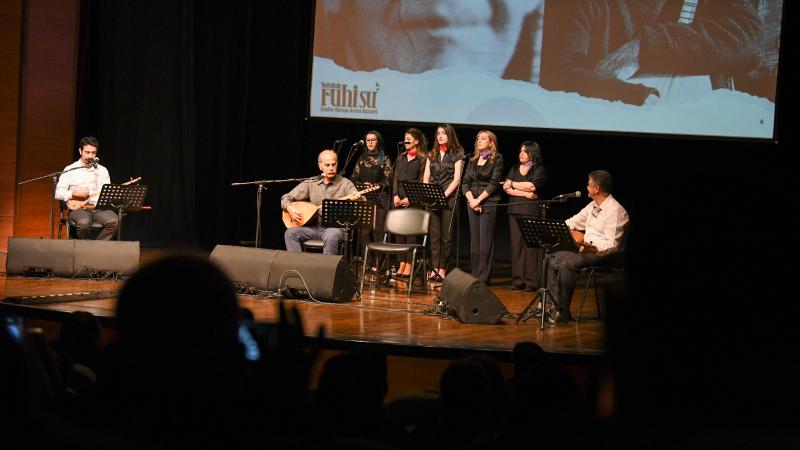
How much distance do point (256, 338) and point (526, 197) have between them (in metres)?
7.52

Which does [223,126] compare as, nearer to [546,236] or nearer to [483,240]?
[483,240]

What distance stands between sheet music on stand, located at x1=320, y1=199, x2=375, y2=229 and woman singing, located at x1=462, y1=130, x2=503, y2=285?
5.05ft

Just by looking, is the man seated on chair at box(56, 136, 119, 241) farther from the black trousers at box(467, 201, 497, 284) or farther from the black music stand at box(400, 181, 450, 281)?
the black trousers at box(467, 201, 497, 284)

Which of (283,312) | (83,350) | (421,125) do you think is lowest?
(83,350)

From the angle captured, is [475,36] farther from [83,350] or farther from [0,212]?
[83,350]

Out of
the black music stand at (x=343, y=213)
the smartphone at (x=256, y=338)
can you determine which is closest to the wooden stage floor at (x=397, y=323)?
the black music stand at (x=343, y=213)

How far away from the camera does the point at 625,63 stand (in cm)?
914

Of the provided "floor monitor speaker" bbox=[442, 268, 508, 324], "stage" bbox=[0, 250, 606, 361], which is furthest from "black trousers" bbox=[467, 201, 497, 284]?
"floor monitor speaker" bbox=[442, 268, 508, 324]

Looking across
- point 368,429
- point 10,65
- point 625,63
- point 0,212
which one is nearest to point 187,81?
point 10,65

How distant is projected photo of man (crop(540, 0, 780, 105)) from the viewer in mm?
8844

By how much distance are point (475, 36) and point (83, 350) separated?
7417 millimetres

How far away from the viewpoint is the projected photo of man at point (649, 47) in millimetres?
8844

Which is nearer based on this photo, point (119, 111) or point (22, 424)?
point (22, 424)

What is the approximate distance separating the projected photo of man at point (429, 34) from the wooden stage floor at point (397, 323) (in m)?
2.92
